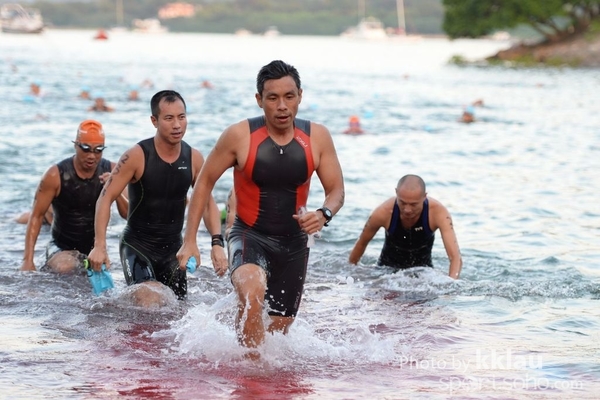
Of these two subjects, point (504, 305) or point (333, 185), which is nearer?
point (333, 185)

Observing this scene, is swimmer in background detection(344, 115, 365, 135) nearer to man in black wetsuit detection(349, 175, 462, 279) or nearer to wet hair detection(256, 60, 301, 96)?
man in black wetsuit detection(349, 175, 462, 279)

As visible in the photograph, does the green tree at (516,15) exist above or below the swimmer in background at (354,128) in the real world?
above

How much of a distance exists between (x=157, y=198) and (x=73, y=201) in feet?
5.95

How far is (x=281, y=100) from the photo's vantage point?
6.23 metres

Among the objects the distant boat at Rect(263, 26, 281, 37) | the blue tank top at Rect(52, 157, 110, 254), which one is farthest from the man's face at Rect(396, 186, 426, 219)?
the distant boat at Rect(263, 26, 281, 37)

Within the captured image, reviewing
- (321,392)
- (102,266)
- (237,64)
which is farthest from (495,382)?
(237,64)

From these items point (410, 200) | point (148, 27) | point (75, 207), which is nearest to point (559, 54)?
point (410, 200)

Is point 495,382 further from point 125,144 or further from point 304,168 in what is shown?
point 125,144

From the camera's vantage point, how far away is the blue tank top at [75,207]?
31.3 feet

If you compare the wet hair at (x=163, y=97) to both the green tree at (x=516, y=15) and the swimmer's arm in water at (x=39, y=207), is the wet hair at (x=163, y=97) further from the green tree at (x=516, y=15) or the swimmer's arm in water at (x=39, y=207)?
the green tree at (x=516, y=15)

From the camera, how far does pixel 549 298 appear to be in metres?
9.89

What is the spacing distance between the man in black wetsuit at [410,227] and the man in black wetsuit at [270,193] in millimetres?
3224

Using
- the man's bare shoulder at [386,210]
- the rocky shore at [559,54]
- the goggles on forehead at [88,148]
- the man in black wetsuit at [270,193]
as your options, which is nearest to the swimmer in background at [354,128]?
the man's bare shoulder at [386,210]

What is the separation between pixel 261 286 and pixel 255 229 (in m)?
0.48
